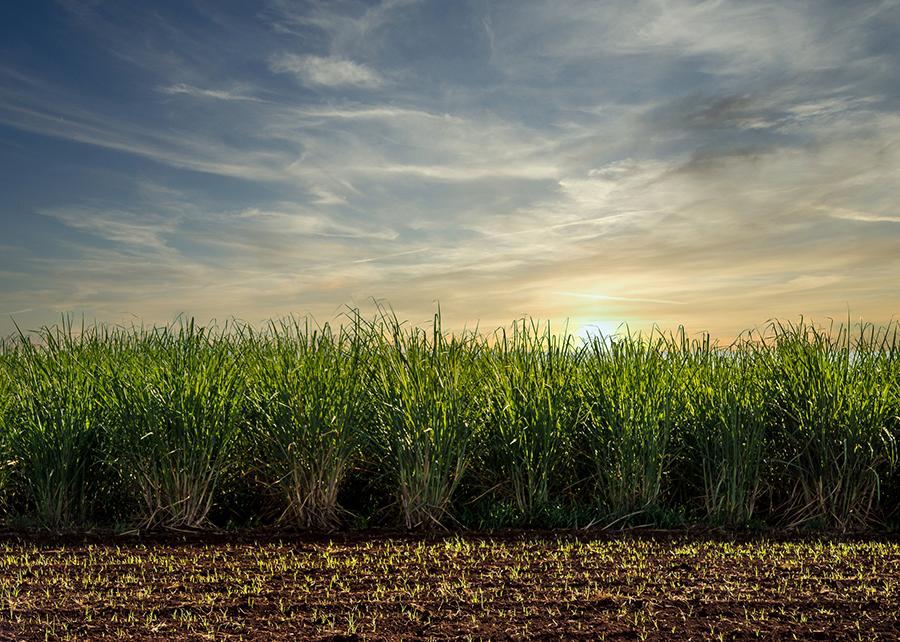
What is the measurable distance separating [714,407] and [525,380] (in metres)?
1.55

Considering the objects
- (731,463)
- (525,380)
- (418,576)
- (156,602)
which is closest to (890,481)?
(731,463)

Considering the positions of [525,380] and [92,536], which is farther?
[525,380]

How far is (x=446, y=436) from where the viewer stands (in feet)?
18.3

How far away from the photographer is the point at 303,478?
5.66 metres

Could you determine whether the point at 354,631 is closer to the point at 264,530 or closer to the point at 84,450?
the point at 264,530

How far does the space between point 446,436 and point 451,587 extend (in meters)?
1.57

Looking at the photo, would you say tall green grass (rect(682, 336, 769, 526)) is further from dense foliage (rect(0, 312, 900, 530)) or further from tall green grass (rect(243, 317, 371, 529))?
tall green grass (rect(243, 317, 371, 529))

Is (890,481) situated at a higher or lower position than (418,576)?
higher

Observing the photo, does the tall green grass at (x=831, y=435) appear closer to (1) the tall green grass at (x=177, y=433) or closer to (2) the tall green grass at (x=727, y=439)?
(2) the tall green grass at (x=727, y=439)

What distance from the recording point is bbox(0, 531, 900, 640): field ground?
3623 mm

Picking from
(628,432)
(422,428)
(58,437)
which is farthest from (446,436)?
(58,437)

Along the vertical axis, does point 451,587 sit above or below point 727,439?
below

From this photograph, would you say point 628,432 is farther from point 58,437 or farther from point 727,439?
point 58,437

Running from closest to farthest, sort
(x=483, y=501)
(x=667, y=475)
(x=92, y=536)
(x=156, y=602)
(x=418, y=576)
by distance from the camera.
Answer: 1. (x=156, y=602)
2. (x=418, y=576)
3. (x=92, y=536)
4. (x=483, y=501)
5. (x=667, y=475)
